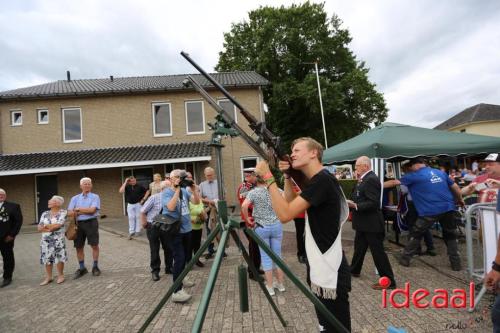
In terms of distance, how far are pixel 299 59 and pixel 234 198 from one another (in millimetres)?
15416

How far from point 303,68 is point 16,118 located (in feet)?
67.8

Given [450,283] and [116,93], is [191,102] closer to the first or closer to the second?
[116,93]

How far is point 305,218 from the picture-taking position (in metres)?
2.25

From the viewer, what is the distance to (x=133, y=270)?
612 cm

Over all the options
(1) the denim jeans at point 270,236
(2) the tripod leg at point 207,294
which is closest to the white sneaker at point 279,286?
(1) the denim jeans at point 270,236

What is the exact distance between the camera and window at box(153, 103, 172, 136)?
16.5 m

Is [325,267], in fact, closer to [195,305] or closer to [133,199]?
[195,305]

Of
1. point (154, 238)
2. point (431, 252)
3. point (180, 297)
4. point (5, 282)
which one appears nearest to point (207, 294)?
point (180, 297)

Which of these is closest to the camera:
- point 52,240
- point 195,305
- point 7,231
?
point 195,305

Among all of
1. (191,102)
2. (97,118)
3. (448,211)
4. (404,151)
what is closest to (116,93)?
(97,118)

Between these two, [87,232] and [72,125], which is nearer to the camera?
[87,232]

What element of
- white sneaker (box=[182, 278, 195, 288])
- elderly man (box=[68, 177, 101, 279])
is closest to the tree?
elderly man (box=[68, 177, 101, 279])

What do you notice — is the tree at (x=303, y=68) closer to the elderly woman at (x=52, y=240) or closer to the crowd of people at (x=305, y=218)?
the crowd of people at (x=305, y=218)

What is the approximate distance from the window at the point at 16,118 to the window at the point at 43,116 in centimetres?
86
